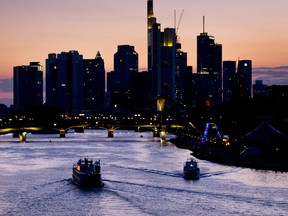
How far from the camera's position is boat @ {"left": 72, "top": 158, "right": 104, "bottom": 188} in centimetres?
6116

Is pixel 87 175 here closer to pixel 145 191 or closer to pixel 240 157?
pixel 145 191

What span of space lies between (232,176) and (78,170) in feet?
51.7

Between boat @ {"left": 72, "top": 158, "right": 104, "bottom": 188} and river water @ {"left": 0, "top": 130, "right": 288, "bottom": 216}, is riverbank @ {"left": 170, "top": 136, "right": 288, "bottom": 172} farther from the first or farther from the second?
boat @ {"left": 72, "top": 158, "right": 104, "bottom": 188}

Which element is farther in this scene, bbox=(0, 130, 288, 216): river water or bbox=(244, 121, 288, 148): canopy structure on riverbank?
bbox=(244, 121, 288, 148): canopy structure on riverbank

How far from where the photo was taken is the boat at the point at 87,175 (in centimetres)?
6116

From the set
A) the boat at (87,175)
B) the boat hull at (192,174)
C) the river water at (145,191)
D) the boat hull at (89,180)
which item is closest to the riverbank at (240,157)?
the river water at (145,191)

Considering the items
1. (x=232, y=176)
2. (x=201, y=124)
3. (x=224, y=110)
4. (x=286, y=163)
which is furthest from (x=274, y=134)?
(x=201, y=124)

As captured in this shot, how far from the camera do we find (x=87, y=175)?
202 feet

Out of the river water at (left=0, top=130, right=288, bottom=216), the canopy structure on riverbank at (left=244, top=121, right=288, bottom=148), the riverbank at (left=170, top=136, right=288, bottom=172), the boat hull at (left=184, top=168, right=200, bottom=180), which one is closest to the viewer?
the river water at (left=0, top=130, right=288, bottom=216)

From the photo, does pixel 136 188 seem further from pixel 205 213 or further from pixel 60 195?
pixel 205 213

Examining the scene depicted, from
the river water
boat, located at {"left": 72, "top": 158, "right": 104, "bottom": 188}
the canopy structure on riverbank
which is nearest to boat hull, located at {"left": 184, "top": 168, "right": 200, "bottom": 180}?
the river water

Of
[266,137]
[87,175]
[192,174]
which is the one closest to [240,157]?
[266,137]

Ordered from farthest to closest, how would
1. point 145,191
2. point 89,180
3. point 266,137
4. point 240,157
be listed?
point 266,137, point 240,157, point 89,180, point 145,191

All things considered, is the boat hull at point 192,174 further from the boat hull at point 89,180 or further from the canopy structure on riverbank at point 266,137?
the canopy structure on riverbank at point 266,137
